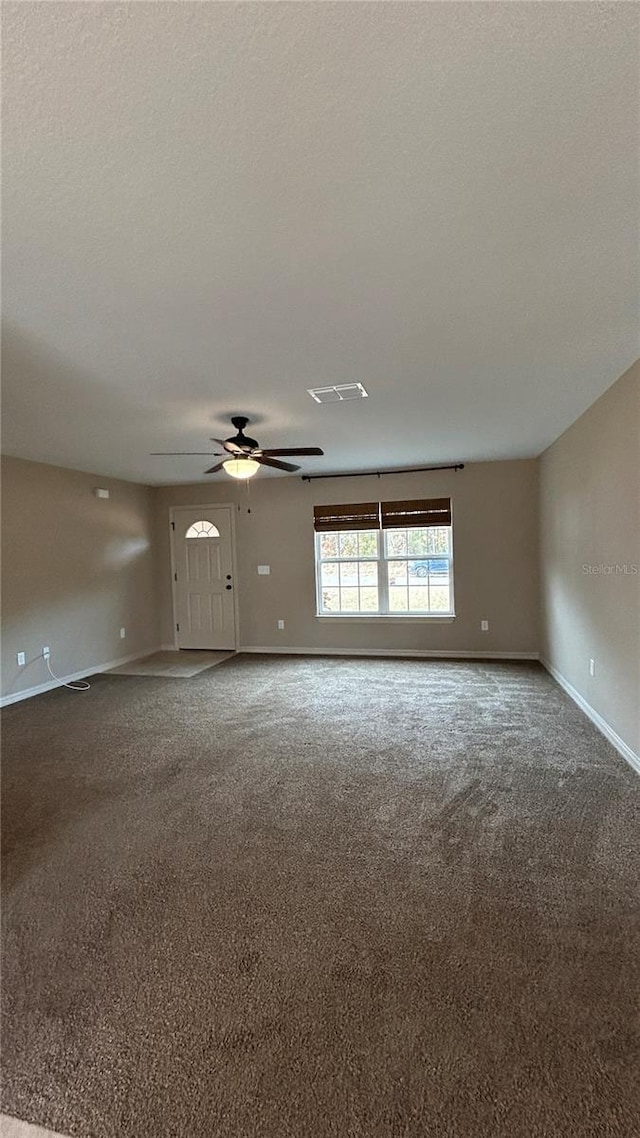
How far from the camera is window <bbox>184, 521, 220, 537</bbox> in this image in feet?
23.3

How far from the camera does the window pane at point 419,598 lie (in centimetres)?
643

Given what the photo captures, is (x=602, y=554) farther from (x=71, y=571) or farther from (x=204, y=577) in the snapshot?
(x=71, y=571)

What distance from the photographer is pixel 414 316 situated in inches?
89.9

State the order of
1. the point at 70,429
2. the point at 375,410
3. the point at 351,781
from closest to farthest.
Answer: the point at 351,781, the point at 375,410, the point at 70,429

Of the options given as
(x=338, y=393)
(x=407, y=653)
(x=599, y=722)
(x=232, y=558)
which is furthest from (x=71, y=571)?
(x=599, y=722)

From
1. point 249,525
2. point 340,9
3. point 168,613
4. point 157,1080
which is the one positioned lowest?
point 157,1080

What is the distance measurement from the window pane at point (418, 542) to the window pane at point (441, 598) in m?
0.48

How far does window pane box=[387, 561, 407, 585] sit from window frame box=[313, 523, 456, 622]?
41 millimetres

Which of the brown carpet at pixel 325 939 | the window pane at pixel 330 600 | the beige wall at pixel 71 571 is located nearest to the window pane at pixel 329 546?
the window pane at pixel 330 600

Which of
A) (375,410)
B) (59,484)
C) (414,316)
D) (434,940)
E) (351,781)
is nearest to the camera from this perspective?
(434,940)

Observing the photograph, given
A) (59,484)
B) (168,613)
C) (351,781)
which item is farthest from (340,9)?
(168,613)

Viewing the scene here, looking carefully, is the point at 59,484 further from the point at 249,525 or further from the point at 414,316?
the point at 414,316

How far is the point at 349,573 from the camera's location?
670 cm

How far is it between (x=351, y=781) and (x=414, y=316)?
252 centimetres
